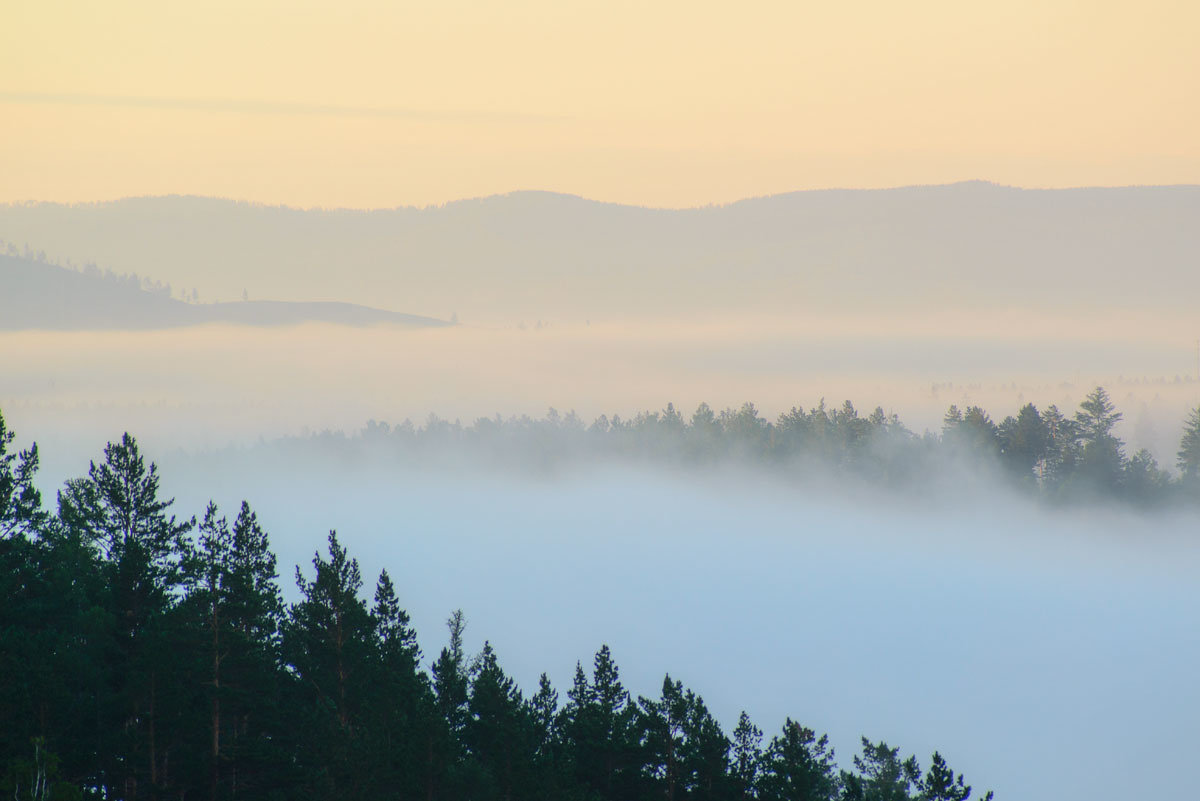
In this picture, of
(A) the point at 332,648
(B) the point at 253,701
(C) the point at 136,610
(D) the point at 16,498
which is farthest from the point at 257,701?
(D) the point at 16,498

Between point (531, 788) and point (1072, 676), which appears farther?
point (1072, 676)

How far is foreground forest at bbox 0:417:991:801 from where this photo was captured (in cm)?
2884

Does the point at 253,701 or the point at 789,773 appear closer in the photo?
the point at 253,701

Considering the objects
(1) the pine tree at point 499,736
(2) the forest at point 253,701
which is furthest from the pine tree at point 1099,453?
(1) the pine tree at point 499,736

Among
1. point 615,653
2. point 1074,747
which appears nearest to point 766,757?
point 1074,747

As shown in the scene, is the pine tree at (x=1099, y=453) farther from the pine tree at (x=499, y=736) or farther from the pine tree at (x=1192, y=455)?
the pine tree at (x=499, y=736)

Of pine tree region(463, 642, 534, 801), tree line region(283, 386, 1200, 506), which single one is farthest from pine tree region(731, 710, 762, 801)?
tree line region(283, 386, 1200, 506)

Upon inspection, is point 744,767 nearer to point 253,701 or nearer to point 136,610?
point 253,701

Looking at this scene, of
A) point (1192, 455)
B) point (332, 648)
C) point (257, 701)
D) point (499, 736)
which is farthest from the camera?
point (1192, 455)

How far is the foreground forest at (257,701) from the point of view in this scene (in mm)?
28844

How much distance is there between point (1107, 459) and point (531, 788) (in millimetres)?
96678

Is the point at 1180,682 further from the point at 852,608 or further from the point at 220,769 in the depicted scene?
the point at 220,769

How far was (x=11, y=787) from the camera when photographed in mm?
22266

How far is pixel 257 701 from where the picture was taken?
31.4 m
